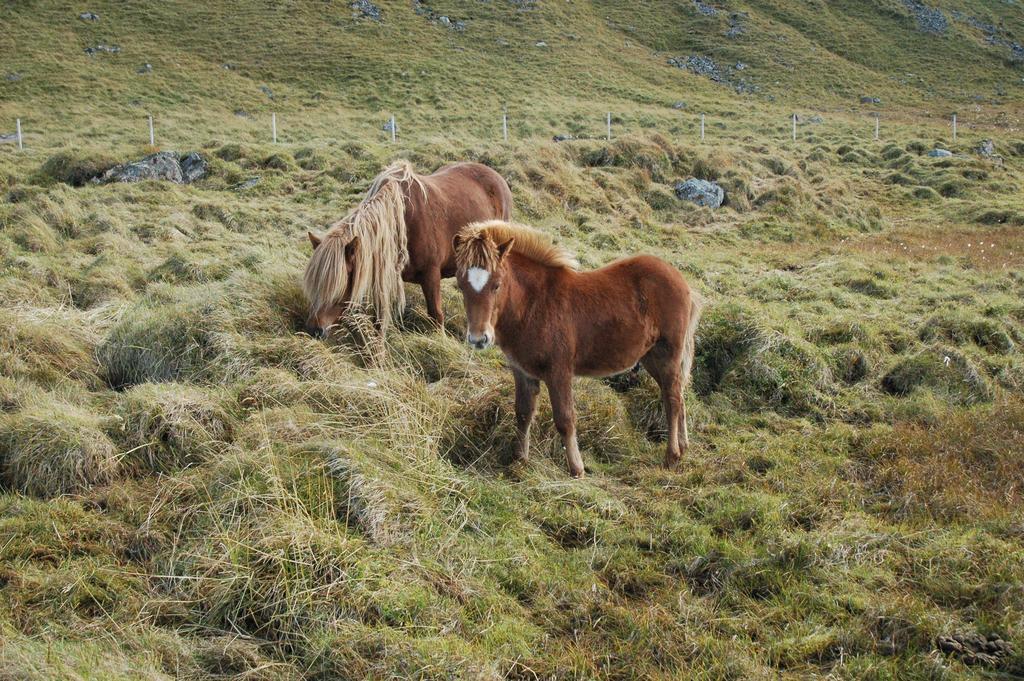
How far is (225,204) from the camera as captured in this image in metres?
13.8

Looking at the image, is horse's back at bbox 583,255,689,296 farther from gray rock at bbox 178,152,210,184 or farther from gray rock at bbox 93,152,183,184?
gray rock at bbox 178,152,210,184

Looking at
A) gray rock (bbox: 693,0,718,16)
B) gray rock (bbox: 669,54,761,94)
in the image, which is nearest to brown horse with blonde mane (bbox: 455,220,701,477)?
gray rock (bbox: 669,54,761,94)

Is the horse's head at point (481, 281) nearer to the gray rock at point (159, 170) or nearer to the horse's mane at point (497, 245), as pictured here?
the horse's mane at point (497, 245)

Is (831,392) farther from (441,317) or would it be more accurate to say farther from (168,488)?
(168,488)

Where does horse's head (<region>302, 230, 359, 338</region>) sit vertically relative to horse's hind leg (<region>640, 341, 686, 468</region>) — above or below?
above

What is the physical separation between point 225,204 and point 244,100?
2287cm

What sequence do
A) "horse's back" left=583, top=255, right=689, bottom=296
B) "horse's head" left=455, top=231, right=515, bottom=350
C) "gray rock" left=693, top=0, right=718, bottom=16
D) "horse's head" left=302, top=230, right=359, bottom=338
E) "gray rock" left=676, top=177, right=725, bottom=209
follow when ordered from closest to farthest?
"horse's head" left=455, top=231, right=515, bottom=350, "horse's back" left=583, top=255, right=689, bottom=296, "horse's head" left=302, top=230, right=359, bottom=338, "gray rock" left=676, top=177, right=725, bottom=209, "gray rock" left=693, top=0, right=718, bottom=16

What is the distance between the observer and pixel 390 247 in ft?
23.1

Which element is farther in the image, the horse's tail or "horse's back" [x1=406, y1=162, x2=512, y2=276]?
"horse's back" [x1=406, y1=162, x2=512, y2=276]

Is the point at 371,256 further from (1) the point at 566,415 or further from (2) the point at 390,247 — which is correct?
(1) the point at 566,415

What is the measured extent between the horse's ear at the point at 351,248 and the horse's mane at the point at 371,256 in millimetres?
32

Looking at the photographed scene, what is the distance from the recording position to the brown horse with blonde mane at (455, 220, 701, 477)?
16.8 ft

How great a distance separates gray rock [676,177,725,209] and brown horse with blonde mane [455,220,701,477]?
11757 millimetres

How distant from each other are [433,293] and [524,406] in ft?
7.66
